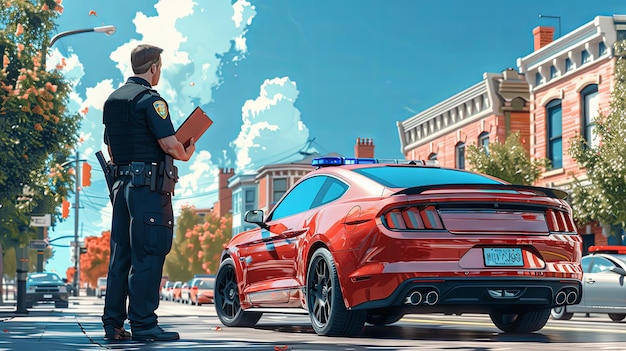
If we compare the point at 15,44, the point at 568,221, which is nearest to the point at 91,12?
the point at 15,44

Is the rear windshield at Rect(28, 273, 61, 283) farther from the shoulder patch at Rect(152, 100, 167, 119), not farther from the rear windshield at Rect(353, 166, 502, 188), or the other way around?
the shoulder patch at Rect(152, 100, 167, 119)

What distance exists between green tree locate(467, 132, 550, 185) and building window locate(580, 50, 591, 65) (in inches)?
134

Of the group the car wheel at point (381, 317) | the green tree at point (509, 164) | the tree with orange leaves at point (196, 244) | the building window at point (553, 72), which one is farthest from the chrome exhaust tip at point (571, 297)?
the tree with orange leaves at point (196, 244)

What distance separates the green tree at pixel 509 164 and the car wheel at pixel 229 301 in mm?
23519

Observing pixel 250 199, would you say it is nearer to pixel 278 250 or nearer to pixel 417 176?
pixel 278 250

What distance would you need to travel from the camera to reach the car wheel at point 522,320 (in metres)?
8.90

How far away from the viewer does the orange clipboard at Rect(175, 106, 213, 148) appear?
729 cm

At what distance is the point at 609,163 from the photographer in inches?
994

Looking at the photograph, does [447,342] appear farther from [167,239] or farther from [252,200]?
[252,200]

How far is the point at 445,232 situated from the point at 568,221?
1.28 metres

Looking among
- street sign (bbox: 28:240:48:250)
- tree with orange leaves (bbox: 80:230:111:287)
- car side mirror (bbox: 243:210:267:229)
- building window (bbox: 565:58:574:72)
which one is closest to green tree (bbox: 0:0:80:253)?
street sign (bbox: 28:240:48:250)

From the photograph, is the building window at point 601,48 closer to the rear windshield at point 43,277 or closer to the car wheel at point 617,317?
the car wheel at point 617,317

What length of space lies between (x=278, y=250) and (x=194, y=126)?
233 cm

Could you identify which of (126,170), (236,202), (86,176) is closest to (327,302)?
(126,170)
